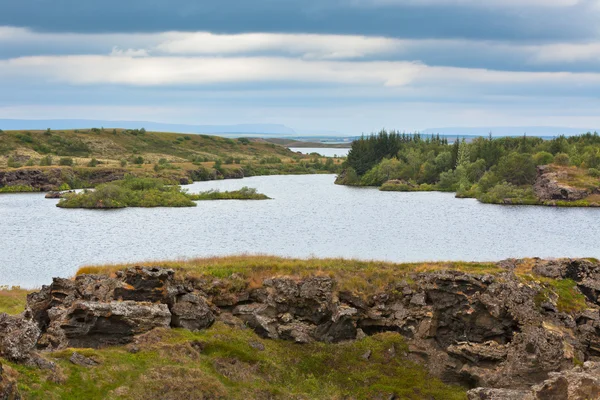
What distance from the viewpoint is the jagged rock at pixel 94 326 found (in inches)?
1281

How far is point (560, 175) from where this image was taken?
507 feet

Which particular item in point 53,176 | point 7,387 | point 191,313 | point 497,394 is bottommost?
point 497,394

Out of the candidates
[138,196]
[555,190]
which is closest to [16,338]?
[138,196]

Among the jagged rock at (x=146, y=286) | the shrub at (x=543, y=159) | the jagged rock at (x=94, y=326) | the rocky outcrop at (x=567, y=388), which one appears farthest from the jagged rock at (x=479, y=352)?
the shrub at (x=543, y=159)

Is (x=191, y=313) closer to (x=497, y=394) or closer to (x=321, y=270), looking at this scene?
(x=321, y=270)

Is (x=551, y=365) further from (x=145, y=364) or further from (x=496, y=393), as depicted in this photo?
(x=145, y=364)

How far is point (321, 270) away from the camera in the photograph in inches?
1581

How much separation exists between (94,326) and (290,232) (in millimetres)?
65652

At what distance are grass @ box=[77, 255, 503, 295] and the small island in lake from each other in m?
95.1

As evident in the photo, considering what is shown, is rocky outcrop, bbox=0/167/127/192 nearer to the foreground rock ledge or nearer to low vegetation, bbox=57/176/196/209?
low vegetation, bbox=57/176/196/209

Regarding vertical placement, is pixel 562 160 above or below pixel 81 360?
above

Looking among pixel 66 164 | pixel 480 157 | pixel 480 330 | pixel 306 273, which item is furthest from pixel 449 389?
pixel 66 164

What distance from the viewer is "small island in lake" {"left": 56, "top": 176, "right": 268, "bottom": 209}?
133 metres

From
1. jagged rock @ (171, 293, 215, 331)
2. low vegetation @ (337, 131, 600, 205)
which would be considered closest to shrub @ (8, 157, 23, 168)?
low vegetation @ (337, 131, 600, 205)
